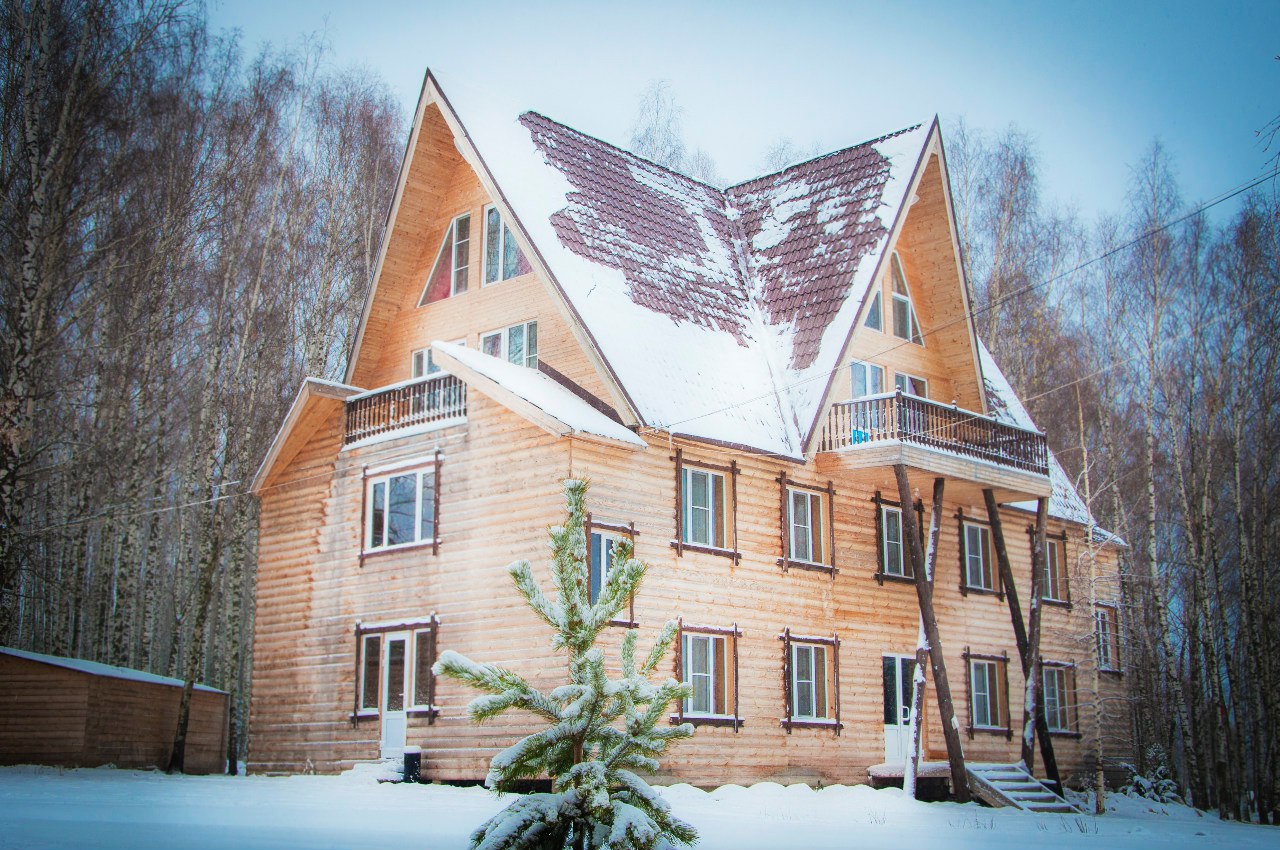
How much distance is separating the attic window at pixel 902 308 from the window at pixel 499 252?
8714 millimetres

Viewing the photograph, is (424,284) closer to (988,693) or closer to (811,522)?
(811,522)

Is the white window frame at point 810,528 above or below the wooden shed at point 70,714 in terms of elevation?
above

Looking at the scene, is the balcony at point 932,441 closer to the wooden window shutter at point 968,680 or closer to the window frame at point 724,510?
the window frame at point 724,510

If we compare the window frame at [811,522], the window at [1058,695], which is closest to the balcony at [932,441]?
the window frame at [811,522]

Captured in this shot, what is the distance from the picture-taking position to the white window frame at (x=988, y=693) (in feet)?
88.2

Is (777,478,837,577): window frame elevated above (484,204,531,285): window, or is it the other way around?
(484,204,531,285): window

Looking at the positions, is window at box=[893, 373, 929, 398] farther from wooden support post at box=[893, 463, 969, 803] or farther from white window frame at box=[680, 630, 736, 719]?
white window frame at box=[680, 630, 736, 719]

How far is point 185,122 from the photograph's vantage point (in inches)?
1201

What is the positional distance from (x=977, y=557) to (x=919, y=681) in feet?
17.6

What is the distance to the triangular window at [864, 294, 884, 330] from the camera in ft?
89.5

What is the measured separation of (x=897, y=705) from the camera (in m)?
25.1

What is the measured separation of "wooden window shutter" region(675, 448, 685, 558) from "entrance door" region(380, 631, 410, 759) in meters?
5.05

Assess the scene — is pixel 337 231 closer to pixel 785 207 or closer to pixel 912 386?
pixel 785 207

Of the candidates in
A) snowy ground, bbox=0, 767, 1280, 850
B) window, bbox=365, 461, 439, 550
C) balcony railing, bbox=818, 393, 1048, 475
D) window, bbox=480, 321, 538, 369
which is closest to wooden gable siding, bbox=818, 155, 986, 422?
balcony railing, bbox=818, 393, 1048, 475
